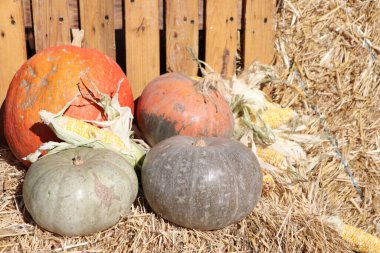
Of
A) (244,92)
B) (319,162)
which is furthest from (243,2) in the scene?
(319,162)

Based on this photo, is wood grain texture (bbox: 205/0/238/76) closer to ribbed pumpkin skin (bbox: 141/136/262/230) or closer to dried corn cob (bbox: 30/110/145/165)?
A: dried corn cob (bbox: 30/110/145/165)

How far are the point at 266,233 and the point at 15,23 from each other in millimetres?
2275

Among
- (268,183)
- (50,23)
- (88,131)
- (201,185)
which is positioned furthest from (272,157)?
(50,23)

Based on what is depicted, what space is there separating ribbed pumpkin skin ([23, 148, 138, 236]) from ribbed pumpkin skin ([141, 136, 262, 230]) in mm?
191

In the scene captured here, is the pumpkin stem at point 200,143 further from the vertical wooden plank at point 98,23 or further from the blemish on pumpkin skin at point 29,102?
the vertical wooden plank at point 98,23

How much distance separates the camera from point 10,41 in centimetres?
323

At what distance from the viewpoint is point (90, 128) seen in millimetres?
2752

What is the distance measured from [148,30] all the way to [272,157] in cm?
136

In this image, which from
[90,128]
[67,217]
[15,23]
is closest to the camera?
[67,217]

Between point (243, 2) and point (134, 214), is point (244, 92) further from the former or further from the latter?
point (134, 214)

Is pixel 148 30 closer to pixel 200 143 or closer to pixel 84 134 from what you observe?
pixel 84 134

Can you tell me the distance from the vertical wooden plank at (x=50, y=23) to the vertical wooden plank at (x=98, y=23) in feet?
0.41

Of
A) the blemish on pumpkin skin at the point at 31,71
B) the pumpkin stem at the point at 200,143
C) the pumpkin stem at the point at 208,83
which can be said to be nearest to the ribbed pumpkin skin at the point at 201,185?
the pumpkin stem at the point at 200,143

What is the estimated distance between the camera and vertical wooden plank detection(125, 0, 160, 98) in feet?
11.1
